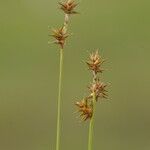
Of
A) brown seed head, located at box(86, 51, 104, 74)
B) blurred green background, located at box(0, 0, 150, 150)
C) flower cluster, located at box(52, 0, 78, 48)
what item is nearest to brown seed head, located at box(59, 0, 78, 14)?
flower cluster, located at box(52, 0, 78, 48)

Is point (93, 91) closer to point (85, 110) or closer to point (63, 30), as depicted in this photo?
point (85, 110)

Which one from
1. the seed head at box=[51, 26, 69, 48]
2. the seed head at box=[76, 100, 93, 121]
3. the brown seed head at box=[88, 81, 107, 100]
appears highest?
the seed head at box=[51, 26, 69, 48]

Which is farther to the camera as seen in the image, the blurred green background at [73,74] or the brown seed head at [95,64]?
the blurred green background at [73,74]

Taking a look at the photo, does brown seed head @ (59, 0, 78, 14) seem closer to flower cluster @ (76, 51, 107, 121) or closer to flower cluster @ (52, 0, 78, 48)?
flower cluster @ (52, 0, 78, 48)

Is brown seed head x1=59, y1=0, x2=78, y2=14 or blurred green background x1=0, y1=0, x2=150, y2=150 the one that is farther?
blurred green background x1=0, y1=0, x2=150, y2=150

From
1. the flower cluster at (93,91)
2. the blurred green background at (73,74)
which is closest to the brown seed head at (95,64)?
the flower cluster at (93,91)

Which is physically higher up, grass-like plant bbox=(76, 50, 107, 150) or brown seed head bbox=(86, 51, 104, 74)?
brown seed head bbox=(86, 51, 104, 74)

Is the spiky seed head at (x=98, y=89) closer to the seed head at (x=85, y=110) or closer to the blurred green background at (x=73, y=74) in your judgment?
the seed head at (x=85, y=110)
